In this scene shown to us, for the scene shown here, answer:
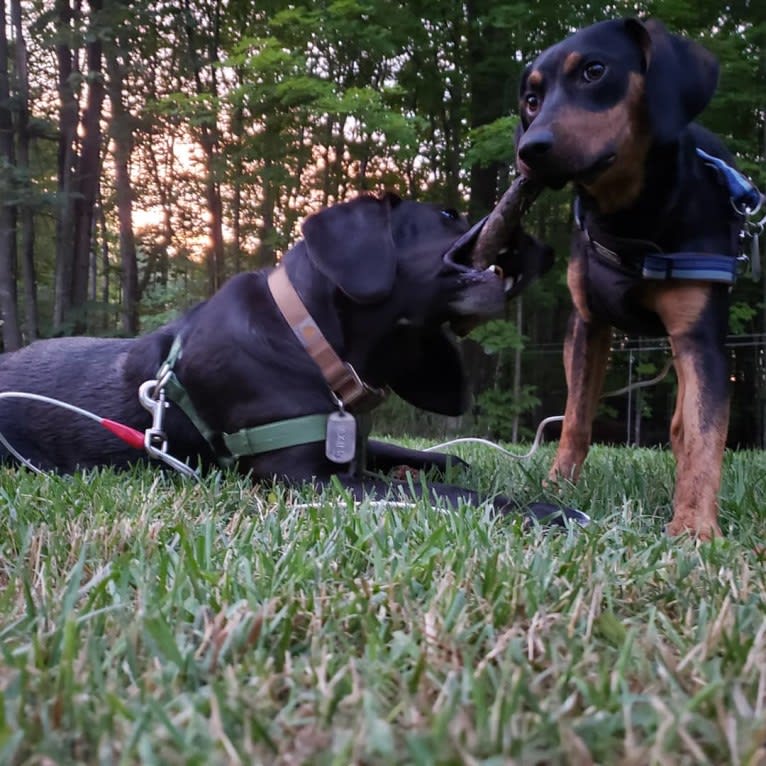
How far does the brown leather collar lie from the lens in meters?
2.75

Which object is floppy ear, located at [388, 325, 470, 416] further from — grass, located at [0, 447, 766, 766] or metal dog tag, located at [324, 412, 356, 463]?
grass, located at [0, 447, 766, 766]

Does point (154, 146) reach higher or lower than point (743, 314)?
higher

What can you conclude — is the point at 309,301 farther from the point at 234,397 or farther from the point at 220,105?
the point at 220,105

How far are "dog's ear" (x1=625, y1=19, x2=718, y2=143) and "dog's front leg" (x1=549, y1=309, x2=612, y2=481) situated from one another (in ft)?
3.27

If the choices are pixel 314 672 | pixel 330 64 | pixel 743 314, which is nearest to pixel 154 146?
pixel 330 64

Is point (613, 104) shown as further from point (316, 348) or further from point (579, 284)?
point (316, 348)

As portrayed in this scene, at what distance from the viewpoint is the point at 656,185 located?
2703 mm

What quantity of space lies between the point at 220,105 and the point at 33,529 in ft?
30.6

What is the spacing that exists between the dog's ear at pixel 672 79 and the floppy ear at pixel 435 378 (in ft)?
3.48

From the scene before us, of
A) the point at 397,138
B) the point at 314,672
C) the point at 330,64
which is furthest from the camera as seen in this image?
the point at 330,64

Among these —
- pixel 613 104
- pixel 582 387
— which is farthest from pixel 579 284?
pixel 613 104

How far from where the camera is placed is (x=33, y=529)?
1.96m

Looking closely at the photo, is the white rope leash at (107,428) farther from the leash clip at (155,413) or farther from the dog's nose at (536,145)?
the dog's nose at (536,145)

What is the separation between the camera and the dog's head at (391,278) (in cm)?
277
